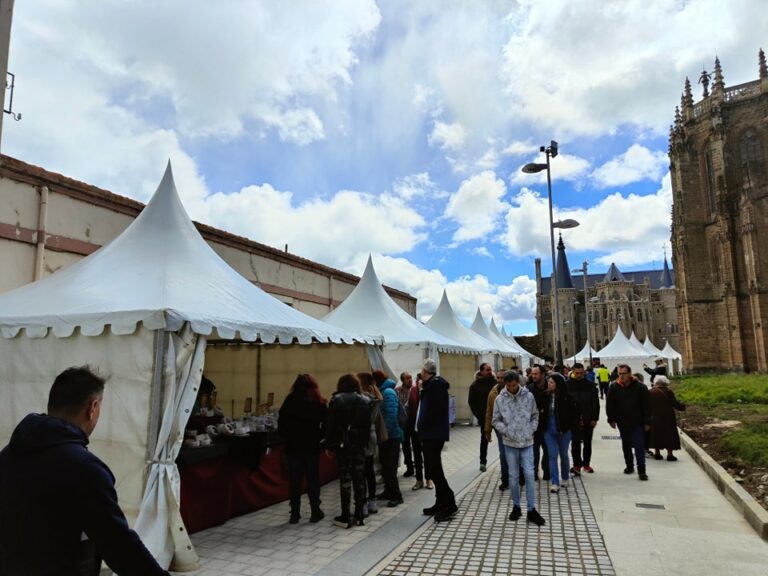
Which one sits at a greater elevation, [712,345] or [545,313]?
[545,313]

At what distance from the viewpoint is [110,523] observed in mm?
1789

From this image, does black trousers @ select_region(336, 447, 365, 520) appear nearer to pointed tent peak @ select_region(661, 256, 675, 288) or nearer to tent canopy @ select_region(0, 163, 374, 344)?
tent canopy @ select_region(0, 163, 374, 344)

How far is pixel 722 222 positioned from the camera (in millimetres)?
→ 42750

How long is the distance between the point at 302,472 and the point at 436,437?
1738mm

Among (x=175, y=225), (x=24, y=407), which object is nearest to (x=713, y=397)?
(x=175, y=225)

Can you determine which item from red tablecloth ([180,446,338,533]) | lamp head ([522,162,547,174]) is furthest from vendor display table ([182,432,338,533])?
lamp head ([522,162,547,174])

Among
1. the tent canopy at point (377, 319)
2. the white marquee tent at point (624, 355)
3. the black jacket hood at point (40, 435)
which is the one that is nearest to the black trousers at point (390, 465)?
the tent canopy at point (377, 319)

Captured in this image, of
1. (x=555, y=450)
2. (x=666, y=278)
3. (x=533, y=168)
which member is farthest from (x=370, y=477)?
(x=666, y=278)

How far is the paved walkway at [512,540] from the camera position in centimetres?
477

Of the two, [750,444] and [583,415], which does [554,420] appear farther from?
[750,444]

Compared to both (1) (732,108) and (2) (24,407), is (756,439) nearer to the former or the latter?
(2) (24,407)

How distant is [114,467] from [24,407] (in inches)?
58.1

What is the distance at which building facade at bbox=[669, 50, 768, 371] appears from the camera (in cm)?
4056

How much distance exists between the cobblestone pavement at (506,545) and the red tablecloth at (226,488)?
7.94 ft
